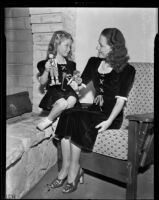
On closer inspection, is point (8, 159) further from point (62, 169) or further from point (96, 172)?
point (96, 172)

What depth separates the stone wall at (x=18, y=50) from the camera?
113cm

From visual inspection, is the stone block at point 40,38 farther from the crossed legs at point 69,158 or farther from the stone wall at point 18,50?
the crossed legs at point 69,158

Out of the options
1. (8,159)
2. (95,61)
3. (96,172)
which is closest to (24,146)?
(8,159)

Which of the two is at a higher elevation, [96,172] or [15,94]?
[15,94]

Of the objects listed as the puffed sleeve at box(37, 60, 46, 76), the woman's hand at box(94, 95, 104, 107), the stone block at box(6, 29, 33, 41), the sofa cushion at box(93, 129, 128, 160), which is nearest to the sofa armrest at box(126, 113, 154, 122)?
the sofa cushion at box(93, 129, 128, 160)

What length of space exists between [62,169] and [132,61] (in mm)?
584

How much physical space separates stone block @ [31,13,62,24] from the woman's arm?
1.45 ft

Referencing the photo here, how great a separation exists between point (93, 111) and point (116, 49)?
302mm

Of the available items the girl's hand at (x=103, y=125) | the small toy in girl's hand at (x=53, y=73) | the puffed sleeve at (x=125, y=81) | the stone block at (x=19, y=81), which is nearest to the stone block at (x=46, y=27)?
the small toy in girl's hand at (x=53, y=73)

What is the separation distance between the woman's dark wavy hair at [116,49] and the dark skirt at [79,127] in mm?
256

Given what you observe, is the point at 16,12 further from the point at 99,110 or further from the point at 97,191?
the point at 97,191

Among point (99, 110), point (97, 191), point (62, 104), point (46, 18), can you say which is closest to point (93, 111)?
point (99, 110)

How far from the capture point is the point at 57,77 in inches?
49.1
